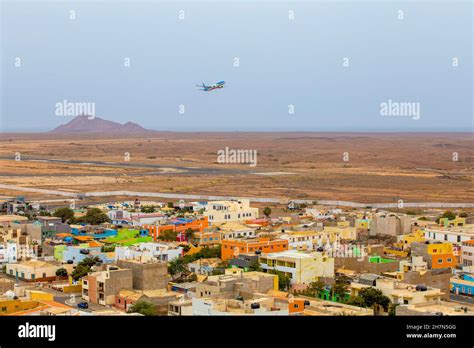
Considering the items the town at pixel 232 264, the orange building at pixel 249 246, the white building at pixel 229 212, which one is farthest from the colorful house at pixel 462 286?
the white building at pixel 229 212

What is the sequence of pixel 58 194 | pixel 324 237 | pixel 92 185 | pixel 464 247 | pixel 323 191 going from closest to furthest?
pixel 464 247, pixel 324 237, pixel 58 194, pixel 323 191, pixel 92 185

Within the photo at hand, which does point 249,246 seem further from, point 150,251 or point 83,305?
point 83,305

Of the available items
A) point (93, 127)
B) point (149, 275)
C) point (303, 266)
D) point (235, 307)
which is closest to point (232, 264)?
point (303, 266)

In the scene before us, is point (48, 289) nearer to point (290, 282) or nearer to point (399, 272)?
point (290, 282)

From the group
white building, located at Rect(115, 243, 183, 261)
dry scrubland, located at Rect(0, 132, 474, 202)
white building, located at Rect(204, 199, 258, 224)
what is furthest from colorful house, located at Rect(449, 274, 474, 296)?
dry scrubland, located at Rect(0, 132, 474, 202)

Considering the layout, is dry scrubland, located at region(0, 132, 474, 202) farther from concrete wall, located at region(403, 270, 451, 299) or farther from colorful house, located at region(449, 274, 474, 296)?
concrete wall, located at region(403, 270, 451, 299)

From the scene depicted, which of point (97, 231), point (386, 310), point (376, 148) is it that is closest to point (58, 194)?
point (97, 231)
